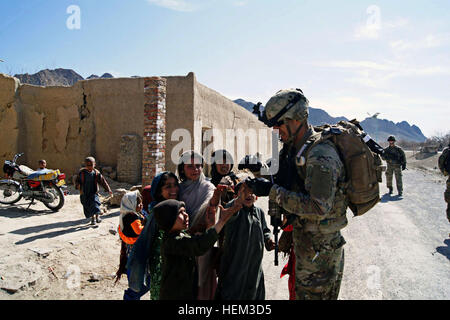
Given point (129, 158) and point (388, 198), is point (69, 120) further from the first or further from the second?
point (388, 198)

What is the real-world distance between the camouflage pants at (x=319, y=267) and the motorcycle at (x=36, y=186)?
580cm

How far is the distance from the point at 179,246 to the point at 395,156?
31.1 ft

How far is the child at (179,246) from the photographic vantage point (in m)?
1.87

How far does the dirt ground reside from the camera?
3305mm

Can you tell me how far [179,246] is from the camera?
1.88 m

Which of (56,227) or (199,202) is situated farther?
(56,227)

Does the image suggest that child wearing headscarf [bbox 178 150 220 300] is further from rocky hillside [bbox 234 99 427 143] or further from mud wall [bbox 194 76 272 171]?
rocky hillside [bbox 234 99 427 143]

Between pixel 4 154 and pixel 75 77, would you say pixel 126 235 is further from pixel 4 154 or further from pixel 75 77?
pixel 75 77

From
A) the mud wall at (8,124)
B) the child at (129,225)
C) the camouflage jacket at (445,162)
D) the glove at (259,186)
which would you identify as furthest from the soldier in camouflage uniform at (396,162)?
the mud wall at (8,124)

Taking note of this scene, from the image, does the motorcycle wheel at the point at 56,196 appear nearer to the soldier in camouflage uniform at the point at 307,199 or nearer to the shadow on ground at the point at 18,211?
the shadow on ground at the point at 18,211

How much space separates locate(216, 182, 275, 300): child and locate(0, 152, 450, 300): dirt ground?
1067 millimetres

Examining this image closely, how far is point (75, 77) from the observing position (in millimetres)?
47094

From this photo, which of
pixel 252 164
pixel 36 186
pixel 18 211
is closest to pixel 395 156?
pixel 252 164
